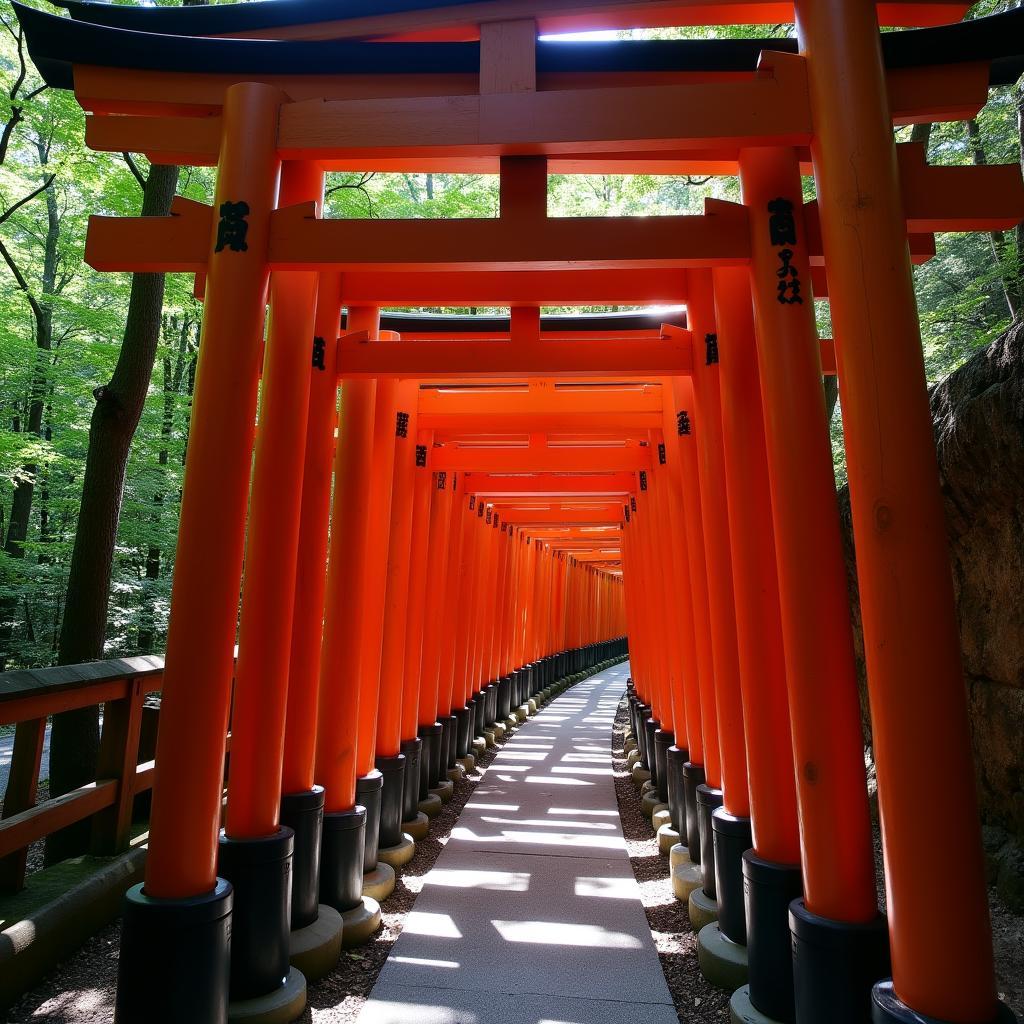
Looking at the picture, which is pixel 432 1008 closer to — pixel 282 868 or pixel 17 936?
pixel 282 868

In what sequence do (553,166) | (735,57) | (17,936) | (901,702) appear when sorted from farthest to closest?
(553,166)
(735,57)
(17,936)
(901,702)

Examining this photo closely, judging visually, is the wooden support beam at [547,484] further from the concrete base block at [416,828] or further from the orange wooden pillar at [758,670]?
the orange wooden pillar at [758,670]

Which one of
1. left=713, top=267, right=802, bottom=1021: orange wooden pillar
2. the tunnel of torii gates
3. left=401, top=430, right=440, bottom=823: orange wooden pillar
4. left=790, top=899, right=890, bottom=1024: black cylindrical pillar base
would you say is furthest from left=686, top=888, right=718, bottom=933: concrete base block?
left=401, top=430, right=440, bottom=823: orange wooden pillar

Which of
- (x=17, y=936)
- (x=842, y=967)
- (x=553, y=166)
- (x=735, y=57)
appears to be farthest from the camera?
(x=553, y=166)

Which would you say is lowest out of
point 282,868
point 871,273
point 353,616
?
point 282,868

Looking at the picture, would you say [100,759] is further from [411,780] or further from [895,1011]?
[895,1011]

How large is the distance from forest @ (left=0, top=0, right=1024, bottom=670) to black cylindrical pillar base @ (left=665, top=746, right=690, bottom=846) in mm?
7916

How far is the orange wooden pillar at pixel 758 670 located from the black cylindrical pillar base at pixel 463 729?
20.5 ft

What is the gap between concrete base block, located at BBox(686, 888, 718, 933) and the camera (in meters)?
4.18

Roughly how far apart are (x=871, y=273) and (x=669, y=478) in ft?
12.0

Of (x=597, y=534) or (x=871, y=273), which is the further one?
(x=597, y=534)

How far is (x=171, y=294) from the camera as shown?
12305 millimetres

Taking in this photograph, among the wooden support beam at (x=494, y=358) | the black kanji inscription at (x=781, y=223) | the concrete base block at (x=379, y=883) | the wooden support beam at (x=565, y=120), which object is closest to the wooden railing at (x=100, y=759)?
the concrete base block at (x=379, y=883)

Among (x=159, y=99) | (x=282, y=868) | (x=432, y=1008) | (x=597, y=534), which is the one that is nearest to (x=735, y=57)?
(x=159, y=99)
